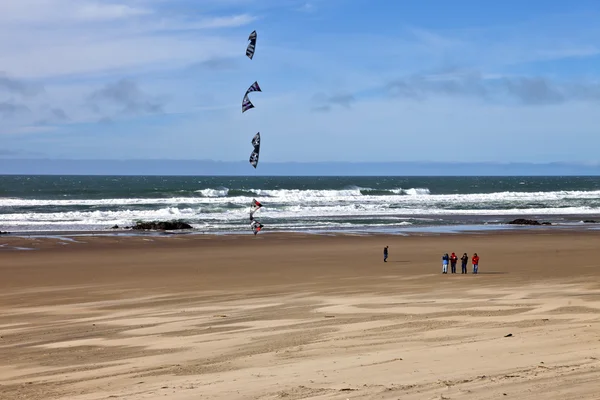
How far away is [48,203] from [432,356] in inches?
2513

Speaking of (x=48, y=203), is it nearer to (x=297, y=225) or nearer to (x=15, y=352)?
(x=297, y=225)

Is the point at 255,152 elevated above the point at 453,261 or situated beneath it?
elevated above

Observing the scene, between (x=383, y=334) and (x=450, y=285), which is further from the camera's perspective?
(x=450, y=285)

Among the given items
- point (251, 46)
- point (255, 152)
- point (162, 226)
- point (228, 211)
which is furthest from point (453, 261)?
point (228, 211)

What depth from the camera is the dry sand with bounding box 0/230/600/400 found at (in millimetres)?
8547

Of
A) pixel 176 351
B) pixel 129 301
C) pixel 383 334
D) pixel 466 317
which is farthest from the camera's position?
pixel 129 301

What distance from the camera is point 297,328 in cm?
1291

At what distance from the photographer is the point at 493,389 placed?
786 cm

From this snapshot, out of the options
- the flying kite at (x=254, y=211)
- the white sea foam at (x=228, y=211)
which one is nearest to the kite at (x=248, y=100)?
the flying kite at (x=254, y=211)

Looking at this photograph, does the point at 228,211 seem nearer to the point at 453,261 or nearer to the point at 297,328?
the point at 453,261

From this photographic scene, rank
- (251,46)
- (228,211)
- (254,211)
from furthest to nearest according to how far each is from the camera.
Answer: (228,211) < (254,211) < (251,46)


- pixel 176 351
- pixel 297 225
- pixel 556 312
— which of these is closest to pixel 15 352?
pixel 176 351

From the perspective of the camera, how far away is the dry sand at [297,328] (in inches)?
336

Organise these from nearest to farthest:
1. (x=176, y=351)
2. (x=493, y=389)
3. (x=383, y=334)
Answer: (x=493, y=389) → (x=176, y=351) → (x=383, y=334)
